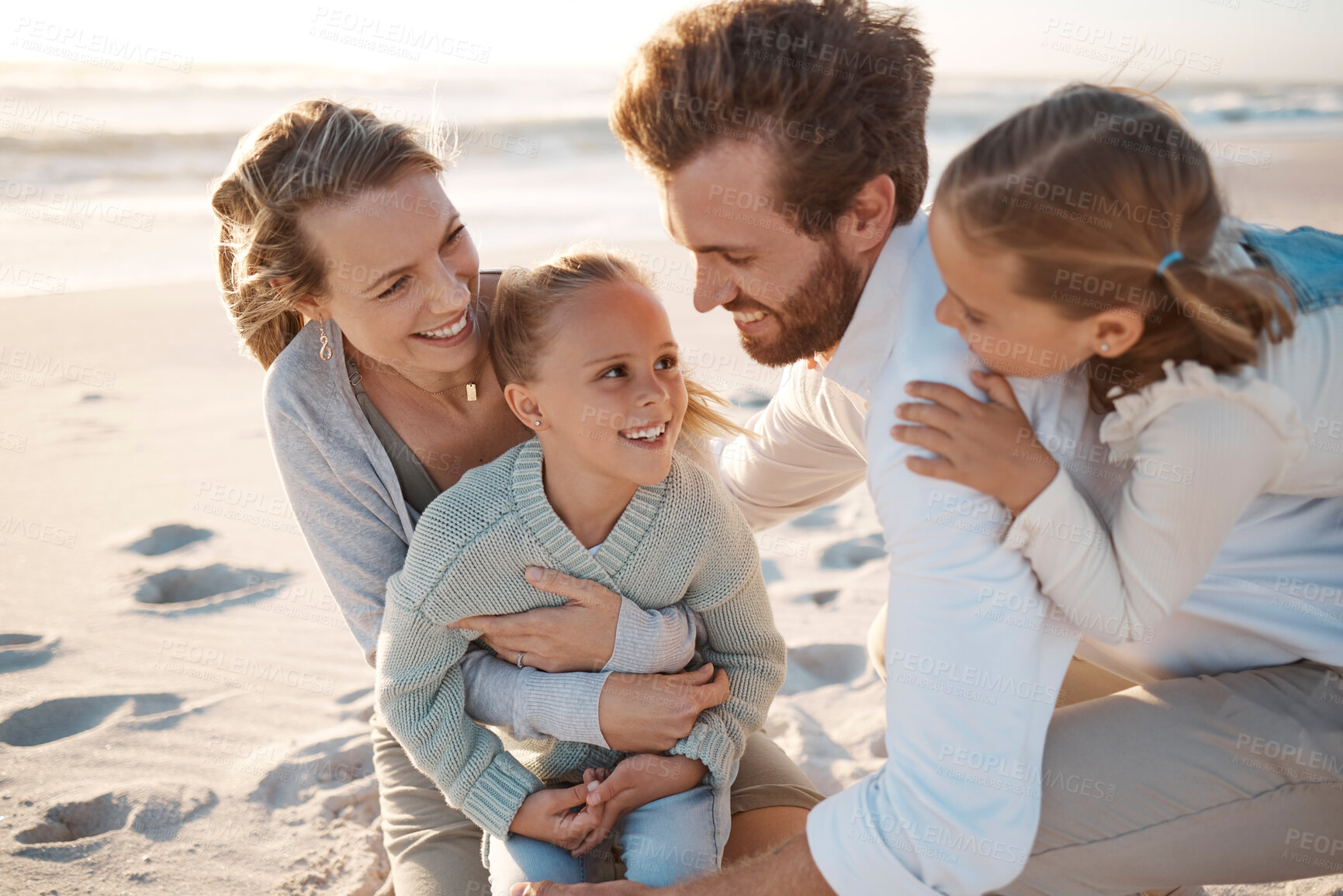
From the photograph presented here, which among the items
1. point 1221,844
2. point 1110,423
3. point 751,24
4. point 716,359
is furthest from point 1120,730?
point 716,359

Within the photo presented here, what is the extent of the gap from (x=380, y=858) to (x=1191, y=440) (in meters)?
2.33

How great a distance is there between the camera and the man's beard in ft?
7.36

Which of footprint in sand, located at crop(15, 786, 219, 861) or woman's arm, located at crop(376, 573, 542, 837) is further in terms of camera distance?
footprint in sand, located at crop(15, 786, 219, 861)

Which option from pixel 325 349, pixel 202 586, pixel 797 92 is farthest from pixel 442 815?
pixel 797 92

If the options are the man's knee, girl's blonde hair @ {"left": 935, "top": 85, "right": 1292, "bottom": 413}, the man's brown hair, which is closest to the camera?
girl's blonde hair @ {"left": 935, "top": 85, "right": 1292, "bottom": 413}

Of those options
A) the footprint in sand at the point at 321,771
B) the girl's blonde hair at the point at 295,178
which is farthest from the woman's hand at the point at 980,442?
the footprint in sand at the point at 321,771

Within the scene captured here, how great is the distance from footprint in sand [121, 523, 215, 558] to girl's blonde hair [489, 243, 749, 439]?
2.40m

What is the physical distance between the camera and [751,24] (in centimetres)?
217

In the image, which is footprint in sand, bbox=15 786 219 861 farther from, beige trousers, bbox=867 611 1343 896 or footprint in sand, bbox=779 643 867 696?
beige trousers, bbox=867 611 1343 896

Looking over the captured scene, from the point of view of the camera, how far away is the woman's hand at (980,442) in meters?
1.78

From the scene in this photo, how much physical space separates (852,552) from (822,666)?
32.6 inches

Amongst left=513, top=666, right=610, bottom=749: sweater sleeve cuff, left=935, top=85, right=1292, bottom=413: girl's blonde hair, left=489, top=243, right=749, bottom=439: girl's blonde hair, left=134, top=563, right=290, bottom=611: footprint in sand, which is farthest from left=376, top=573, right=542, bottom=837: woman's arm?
left=134, top=563, right=290, bottom=611: footprint in sand

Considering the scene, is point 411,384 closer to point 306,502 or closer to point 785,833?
point 306,502

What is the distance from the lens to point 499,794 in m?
2.21
